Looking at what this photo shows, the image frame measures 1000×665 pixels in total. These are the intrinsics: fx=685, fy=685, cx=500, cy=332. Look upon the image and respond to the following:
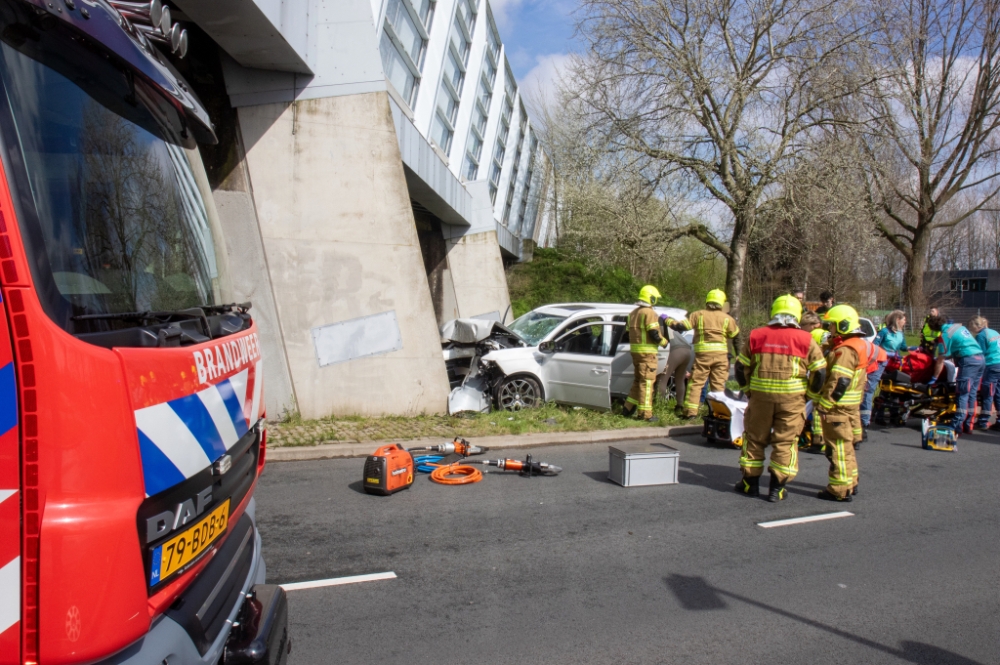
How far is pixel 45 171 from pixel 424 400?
8493 mm

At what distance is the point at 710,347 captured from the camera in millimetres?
10164

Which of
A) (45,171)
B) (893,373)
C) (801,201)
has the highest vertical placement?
(801,201)

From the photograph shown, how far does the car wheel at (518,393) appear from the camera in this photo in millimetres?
10648

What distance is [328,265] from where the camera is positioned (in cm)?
1002

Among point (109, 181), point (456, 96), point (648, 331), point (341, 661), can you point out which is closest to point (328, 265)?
point (648, 331)

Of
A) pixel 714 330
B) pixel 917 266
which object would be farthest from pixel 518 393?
pixel 917 266

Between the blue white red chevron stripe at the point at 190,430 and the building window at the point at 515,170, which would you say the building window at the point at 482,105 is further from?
the blue white red chevron stripe at the point at 190,430

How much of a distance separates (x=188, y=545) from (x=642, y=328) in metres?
8.34

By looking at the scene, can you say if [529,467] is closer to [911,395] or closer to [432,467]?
[432,467]

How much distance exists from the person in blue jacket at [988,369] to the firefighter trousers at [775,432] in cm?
629

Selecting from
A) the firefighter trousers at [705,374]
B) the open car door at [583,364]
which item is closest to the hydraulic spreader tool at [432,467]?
the open car door at [583,364]

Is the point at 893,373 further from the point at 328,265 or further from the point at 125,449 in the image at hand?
the point at 125,449

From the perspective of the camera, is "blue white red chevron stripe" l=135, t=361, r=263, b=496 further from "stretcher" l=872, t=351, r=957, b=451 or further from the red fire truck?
"stretcher" l=872, t=351, r=957, b=451

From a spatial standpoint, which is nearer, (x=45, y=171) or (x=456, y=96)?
(x=45, y=171)
